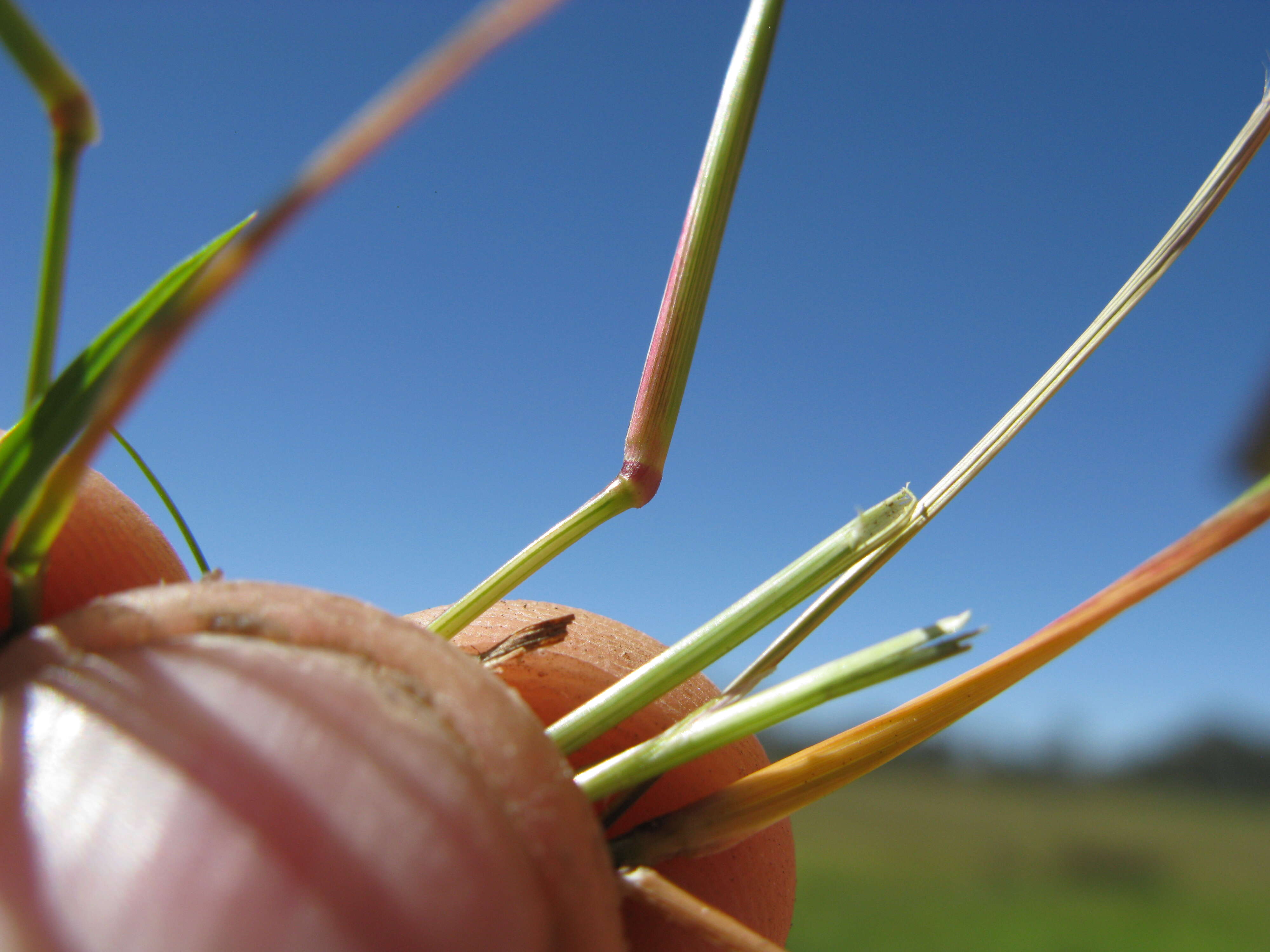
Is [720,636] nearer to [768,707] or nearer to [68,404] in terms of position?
[768,707]

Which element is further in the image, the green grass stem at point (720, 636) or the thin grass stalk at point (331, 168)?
the green grass stem at point (720, 636)

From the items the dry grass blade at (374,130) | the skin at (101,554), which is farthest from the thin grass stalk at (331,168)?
the skin at (101,554)

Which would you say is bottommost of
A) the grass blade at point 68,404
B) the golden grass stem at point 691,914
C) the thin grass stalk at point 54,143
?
the golden grass stem at point 691,914

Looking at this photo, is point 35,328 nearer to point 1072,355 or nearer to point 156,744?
point 156,744

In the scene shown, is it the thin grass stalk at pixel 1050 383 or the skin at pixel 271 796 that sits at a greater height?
the thin grass stalk at pixel 1050 383

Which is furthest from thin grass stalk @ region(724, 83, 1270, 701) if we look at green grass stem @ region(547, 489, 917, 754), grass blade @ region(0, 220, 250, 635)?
grass blade @ region(0, 220, 250, 635)

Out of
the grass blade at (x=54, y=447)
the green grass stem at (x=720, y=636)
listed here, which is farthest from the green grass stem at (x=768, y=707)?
the grass blade at (x=54, y=447)

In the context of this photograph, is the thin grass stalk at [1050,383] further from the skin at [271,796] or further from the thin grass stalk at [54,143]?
the thin grass stalk at [54,143]
